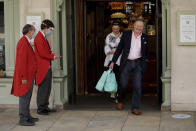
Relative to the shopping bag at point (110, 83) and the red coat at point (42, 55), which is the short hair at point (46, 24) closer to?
the red coat at point (42, 55)

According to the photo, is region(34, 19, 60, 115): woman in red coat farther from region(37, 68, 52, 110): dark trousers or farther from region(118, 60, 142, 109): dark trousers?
region(118, 60, 142, 109): dark trousers

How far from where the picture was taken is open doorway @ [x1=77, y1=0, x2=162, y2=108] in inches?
417

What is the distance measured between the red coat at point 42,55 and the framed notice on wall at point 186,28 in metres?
2.31

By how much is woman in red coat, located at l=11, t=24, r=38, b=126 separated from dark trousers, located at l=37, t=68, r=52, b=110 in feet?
2.01

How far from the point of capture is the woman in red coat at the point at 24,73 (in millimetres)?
7387

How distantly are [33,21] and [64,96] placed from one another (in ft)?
5.33

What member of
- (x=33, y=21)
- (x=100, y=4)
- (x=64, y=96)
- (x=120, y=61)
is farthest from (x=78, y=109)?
(x=100, y=4)

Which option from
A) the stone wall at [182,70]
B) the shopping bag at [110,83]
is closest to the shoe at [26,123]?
the shopping bag at [110,83]

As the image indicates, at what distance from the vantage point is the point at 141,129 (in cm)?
723

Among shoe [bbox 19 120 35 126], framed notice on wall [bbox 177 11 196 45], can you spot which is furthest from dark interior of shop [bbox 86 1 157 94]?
shoe [bbox 19 120 35 126]

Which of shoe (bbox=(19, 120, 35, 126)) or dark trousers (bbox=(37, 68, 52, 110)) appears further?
dark trousers (bbox=(37, 68, 52, 110))

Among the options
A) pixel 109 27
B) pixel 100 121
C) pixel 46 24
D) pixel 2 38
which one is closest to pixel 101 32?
pixel 109 27

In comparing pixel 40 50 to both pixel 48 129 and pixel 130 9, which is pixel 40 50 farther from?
pixel 130 9

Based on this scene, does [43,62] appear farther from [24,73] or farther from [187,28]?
[187,28]
